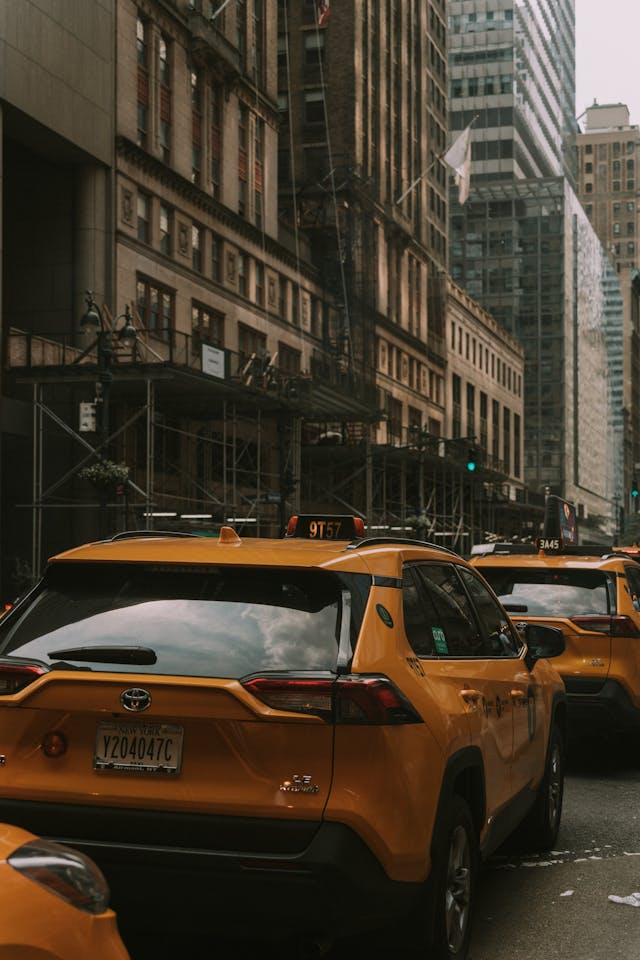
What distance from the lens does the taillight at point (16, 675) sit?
475 centimetres

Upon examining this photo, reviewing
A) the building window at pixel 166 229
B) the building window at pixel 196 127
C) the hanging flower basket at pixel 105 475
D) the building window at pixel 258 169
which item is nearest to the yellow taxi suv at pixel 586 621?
the hanging flower basket at pixel 105 475

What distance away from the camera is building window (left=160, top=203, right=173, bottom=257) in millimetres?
42625

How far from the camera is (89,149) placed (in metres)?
38.2

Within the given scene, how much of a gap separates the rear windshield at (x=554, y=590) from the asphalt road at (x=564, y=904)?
1.59m

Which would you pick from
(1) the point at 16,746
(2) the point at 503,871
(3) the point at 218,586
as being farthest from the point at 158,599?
(2) the point at 503,871

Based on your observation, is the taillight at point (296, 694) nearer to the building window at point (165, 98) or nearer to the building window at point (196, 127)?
the building window at point (165, 98)

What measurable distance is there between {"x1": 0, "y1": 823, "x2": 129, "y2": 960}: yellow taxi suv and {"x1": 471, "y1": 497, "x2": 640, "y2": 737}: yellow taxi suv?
7367 mm

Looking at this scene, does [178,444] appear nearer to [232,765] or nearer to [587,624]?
[587,624]

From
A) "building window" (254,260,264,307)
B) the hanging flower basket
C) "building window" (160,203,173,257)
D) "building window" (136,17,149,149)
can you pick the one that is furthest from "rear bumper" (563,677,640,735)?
"building window" (254,260,264,307)

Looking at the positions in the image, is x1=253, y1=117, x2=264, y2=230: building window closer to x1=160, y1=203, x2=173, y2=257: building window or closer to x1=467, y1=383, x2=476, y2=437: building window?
x1=160, y1=203, x2=173, y2=257: building window

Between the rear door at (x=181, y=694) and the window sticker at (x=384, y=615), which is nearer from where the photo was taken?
the rear door at (x=181, y=694)

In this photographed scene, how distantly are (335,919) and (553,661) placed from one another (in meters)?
6.17

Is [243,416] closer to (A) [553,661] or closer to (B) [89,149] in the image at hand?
(B) [89,149]

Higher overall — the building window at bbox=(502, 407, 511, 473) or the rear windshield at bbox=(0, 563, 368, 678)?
the building window at bbox=(502, 407, 511, 473)
